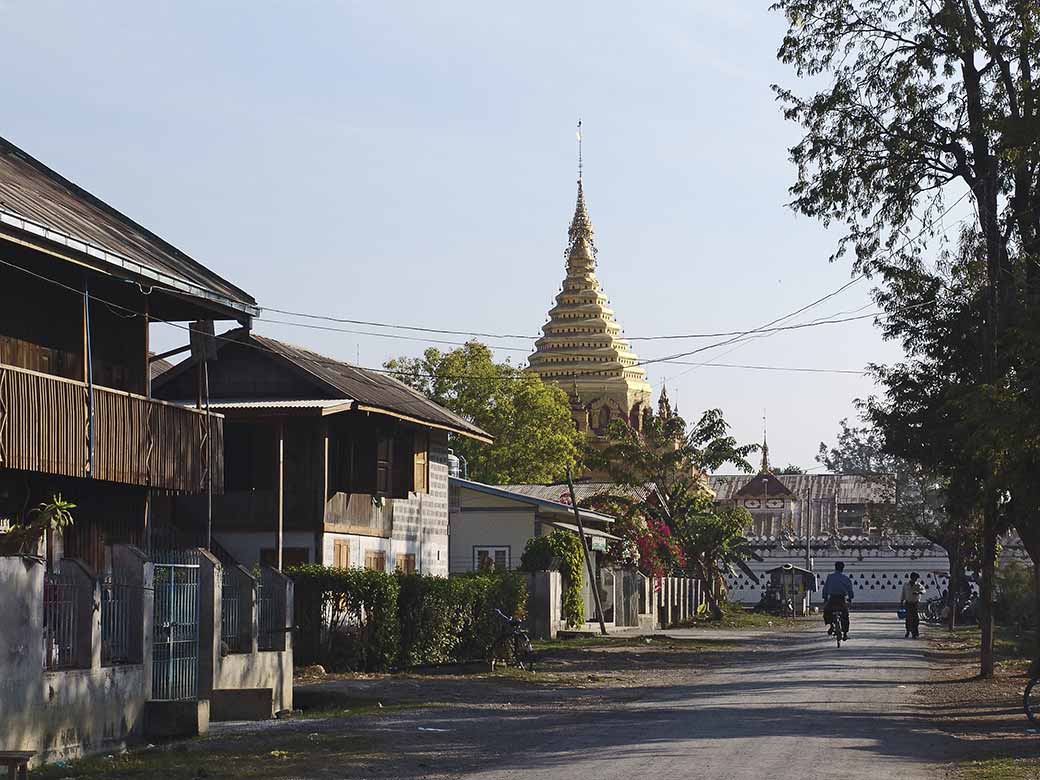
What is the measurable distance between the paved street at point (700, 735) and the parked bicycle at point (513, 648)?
3936mm

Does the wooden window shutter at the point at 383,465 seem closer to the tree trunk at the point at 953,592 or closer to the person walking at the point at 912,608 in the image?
the person walking at the point at 912,608

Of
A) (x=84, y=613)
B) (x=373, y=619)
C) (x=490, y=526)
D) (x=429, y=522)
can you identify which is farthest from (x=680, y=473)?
(x=84, y=613)

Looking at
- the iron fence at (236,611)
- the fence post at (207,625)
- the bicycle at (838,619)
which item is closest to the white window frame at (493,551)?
the bicycle at (838,619)

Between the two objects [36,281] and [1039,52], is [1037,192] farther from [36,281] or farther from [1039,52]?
[36,281]

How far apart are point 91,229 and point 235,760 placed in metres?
10.9

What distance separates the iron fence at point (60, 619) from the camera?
15.4 meters

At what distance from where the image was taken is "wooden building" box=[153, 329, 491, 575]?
33469 mm

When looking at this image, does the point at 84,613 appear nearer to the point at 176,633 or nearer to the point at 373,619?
the point at 176,633

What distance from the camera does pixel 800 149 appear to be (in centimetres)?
2909

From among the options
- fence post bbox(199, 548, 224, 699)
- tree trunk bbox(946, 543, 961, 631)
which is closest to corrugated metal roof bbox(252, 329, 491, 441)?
fence post bbox(199, 548, 224, 699)

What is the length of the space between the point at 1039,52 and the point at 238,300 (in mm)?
12911

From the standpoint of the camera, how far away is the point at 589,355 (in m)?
107

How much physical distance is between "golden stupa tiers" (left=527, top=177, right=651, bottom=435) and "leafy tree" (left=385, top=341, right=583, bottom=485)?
99.1 ft

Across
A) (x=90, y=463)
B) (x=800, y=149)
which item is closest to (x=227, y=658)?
(x=90, y=463)
